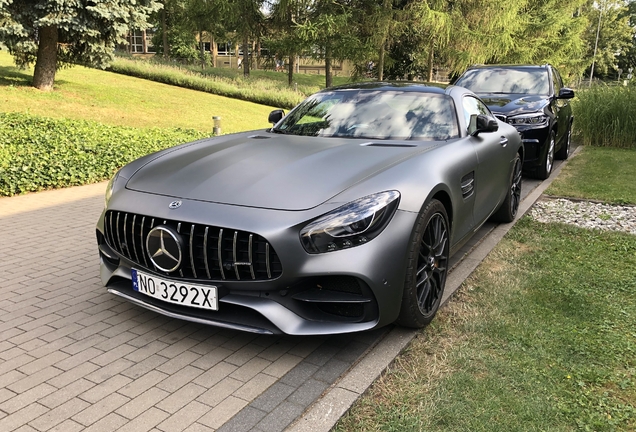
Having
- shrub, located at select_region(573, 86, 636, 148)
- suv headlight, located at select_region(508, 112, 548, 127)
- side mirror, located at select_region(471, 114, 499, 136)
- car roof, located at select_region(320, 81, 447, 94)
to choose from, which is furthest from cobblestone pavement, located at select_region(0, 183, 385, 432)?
shrub, located at select_region(573, 86, 636, 148)

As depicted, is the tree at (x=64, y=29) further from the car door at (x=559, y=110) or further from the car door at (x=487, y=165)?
the car door at (x=487, y=165)

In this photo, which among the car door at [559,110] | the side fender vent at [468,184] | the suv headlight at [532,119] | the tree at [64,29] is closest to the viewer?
the side fender vent at [468,184]

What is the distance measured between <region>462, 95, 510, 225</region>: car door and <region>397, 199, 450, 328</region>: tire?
92cm

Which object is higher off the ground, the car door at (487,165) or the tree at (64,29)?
the tree at (64,29)

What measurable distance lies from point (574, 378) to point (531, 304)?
945 mm

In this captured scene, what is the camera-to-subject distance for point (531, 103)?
803 centimetres

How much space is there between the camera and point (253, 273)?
2.78 metres

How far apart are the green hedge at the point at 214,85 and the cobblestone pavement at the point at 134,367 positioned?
18.1m

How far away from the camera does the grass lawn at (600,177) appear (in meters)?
7.25

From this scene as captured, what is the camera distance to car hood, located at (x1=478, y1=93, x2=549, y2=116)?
7.89 meters

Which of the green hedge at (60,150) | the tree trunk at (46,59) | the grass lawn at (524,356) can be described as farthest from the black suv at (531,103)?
the tree trunk at (46,59)

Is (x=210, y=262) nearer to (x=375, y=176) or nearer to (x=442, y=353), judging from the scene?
(x=375, y=176)

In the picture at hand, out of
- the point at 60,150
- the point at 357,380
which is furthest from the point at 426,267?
the point at 60,150

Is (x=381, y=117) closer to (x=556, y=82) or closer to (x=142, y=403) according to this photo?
(x=142, y=403)
